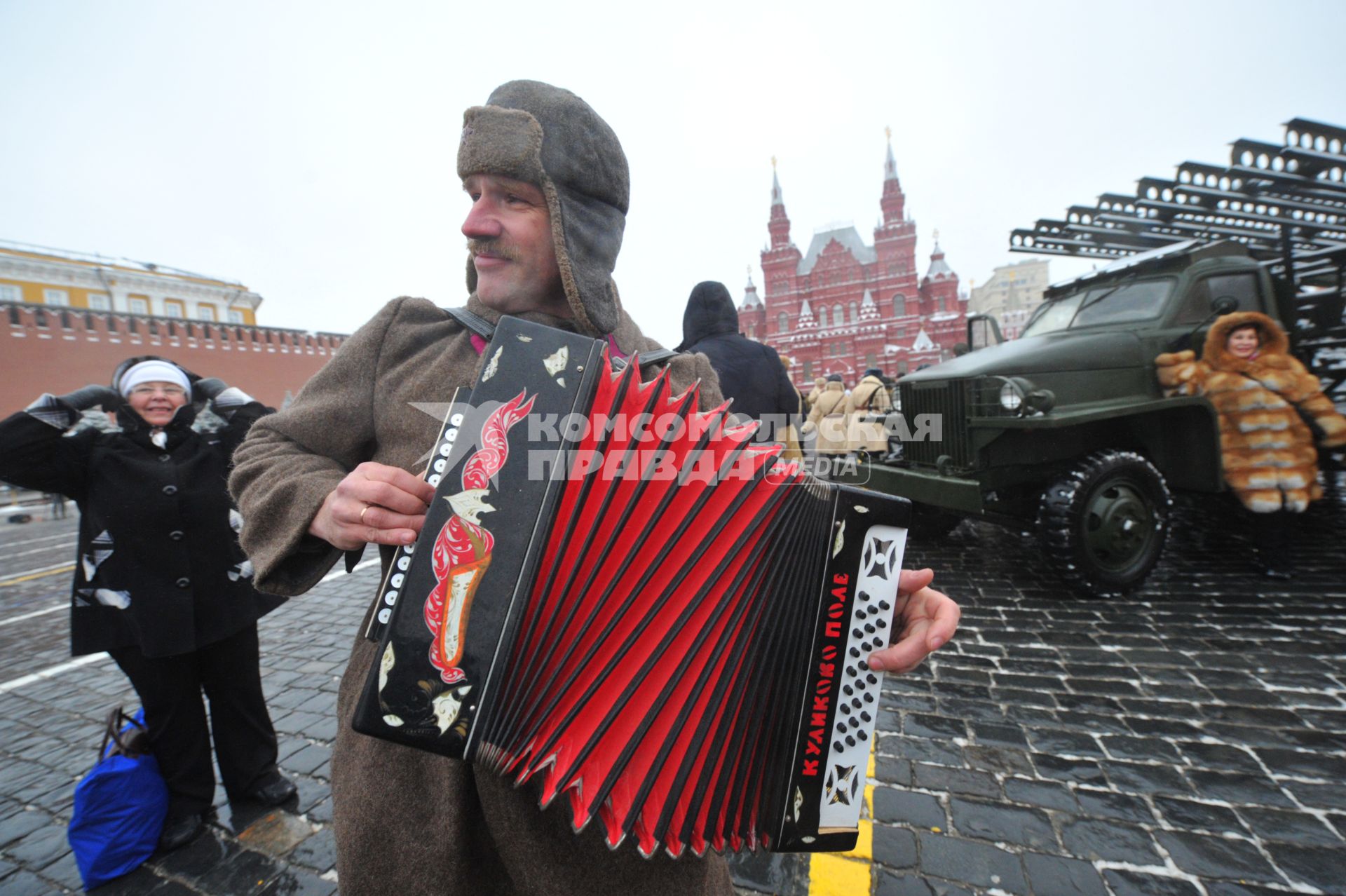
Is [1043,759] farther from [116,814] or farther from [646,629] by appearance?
[116,814]

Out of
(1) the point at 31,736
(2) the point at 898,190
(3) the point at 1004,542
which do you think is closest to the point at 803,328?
(2) the point at 898,190

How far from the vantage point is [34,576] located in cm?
671

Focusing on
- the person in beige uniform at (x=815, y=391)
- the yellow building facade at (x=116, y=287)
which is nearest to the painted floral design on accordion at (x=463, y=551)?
the person in beige uniform at (x=815, y=391)

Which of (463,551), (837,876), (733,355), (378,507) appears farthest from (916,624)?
(733,355)

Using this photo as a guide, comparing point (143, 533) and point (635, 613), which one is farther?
point (143, 533)

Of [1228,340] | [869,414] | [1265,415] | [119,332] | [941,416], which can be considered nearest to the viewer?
[1265,415]

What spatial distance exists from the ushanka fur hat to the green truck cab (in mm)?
3520

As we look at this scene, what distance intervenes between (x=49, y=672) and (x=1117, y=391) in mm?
8142

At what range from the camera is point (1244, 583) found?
4.22 metres

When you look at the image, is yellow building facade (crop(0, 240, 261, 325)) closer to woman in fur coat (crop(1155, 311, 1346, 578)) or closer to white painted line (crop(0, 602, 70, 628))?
white painted line (crop(0, 602, 70, 628))

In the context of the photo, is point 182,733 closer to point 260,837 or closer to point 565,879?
point 260,837

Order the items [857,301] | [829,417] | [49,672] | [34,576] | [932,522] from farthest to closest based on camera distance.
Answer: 1. [857,301]
2. [829,417]
3. [34,576]
4. [932,522]
5. [49,672]

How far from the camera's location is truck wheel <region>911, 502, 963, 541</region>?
223 inches

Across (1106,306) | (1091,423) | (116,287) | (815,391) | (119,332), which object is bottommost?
(1091,423)
